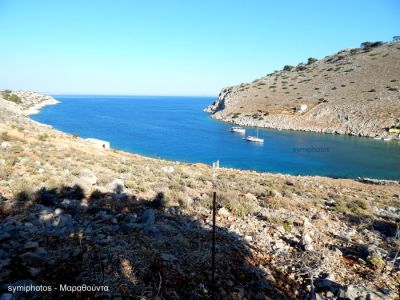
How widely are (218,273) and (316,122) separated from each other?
77703 millimetres

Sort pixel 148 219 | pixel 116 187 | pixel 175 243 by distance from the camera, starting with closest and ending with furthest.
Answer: pixel 175 243
pixel 148 219
pixel 116 187

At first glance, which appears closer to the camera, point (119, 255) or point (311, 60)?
point (119, 255)

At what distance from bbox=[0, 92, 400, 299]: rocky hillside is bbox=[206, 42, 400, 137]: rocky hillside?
6591 centimetres

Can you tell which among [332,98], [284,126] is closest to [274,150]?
[284,126]

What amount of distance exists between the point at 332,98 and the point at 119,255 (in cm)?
8866

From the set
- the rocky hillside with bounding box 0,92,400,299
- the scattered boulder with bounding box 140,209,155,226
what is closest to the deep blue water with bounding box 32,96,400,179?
the rocky hillside with bounding box 0,92,400,299

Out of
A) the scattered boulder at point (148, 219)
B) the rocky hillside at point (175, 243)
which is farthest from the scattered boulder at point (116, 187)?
the scattered boulder at point (148, 219)

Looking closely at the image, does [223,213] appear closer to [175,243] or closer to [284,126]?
[175,243]

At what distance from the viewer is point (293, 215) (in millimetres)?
11484

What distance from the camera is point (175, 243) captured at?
7.30m

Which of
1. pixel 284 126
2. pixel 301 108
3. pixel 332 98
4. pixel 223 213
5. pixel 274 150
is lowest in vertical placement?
pixel 274 150

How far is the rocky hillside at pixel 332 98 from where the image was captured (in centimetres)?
7225

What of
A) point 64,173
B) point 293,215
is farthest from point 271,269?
point 64,173

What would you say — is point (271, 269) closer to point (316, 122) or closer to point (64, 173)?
point (64, 173)
